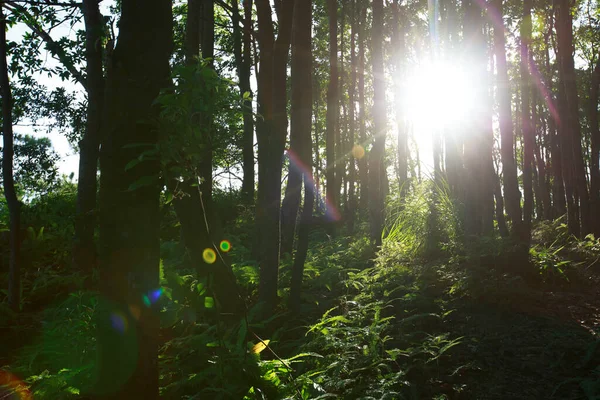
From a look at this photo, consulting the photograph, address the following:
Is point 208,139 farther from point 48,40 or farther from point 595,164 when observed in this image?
point 595,164

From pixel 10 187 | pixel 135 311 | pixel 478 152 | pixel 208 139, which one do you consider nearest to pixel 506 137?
pixel 478 152

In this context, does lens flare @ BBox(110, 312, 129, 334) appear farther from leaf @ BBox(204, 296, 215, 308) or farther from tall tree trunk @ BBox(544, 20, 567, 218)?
tall tree trunk @ BBox(544, 20, 567, 218)

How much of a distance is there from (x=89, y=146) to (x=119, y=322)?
522 centimetres

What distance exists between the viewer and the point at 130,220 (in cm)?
250

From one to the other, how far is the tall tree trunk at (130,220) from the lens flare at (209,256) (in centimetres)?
73

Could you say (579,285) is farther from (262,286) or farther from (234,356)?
(234,356)

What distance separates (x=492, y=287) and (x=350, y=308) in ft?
5.74

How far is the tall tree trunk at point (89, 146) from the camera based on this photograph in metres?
6.68

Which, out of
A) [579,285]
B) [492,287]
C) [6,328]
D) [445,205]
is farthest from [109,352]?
[445,205]

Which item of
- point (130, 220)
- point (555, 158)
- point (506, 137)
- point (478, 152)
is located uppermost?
point (555, 158)

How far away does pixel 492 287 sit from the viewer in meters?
5.36

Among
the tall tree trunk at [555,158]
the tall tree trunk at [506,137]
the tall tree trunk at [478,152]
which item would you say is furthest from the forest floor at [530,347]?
the tall tree trunk at [555,158]

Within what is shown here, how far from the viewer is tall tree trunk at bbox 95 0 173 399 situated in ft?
8.09

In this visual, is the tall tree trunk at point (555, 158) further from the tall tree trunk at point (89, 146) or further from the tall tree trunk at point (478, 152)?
the tall tree trunk at point (89, 146)
